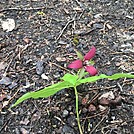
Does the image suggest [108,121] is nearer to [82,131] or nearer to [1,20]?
[82,131]

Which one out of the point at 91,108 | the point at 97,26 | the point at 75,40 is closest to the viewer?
the point at 91,108

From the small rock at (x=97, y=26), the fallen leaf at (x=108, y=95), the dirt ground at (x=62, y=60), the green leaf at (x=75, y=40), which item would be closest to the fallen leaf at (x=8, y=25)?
the dirt ground at (x=62, y=60)

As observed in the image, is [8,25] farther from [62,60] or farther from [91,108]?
[91,108]

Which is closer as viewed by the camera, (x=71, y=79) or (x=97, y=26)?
(x=71, y=79)

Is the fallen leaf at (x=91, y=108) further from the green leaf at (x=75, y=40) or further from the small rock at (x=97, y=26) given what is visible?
the small rock at (x=97, y=26)

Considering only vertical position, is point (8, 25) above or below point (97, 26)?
above

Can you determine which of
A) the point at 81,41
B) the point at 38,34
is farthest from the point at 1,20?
the point at 81,41

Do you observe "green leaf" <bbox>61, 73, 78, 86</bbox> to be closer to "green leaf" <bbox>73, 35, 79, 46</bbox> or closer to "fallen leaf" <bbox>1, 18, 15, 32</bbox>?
"green leaf" <bbox>73, 35, 79, 46</bbox>

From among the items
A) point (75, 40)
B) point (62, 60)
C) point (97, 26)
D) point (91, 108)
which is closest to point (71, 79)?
point (91, 108)

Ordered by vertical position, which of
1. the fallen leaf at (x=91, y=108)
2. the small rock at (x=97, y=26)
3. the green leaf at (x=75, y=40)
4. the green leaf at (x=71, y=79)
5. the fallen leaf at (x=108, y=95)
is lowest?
the fallen leaf at (x=91, y=108)
